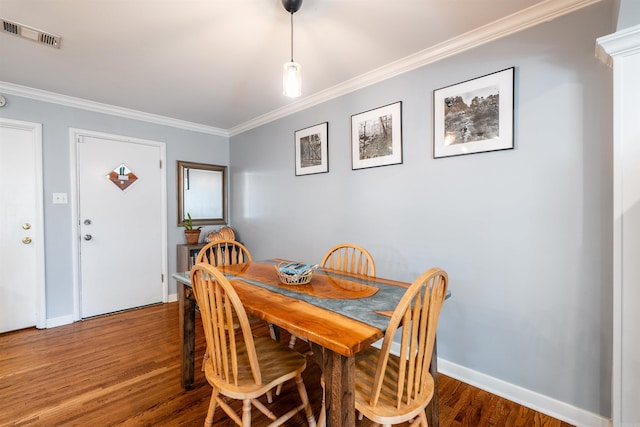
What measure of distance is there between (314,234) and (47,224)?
2628 millimetres

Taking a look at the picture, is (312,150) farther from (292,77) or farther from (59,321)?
(59,321)

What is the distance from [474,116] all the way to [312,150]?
1527 millimetres

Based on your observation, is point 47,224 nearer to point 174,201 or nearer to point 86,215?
point 86,215

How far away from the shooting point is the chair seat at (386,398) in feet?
3.40

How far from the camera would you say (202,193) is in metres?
3.86

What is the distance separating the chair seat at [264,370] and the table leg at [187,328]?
456 millimetres

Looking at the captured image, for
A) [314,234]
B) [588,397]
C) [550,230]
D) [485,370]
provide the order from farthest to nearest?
[314,234] → [485,370] → [550,230] → [588,397]

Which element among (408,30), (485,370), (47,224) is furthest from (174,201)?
(485,370)

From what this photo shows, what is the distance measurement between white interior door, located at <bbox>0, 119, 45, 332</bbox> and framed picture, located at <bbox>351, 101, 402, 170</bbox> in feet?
9.98

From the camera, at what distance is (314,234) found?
295 cm

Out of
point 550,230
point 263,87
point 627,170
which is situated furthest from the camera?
point 263,87

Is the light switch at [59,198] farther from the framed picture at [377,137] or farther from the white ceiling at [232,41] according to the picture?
the framed picture at [377,137]

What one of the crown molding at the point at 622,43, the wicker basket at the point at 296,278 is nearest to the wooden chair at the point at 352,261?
the wicker basket at the point at 296,278

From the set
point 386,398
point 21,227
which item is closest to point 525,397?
point 386,398
